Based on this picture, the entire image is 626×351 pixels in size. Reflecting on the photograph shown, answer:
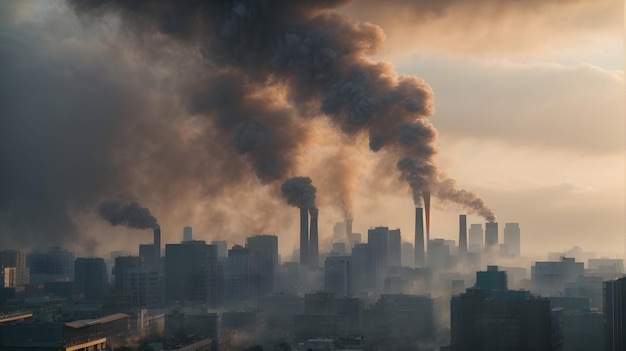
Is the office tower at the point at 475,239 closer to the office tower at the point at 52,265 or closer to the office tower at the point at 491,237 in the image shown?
the office tower at the point at 491,237

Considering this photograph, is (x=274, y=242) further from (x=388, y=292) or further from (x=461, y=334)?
(x=461, y=334)

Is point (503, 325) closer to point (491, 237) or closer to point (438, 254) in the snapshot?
point (438, 254)

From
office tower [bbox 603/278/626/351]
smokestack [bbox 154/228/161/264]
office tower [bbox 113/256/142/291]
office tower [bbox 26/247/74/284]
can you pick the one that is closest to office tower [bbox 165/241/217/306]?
office tower [bbox 113/256/142/291]

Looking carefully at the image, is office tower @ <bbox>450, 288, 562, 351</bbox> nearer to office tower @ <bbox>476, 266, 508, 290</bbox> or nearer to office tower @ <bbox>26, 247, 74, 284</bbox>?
office tower @ <bbox>476, 266, 508, 290</bbox>

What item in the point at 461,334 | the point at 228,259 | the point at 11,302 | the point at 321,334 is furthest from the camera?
the point at 228,259

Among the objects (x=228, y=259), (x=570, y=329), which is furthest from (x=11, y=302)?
(x=570, y=329)

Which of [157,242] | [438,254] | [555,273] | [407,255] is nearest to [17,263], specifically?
[157,242]
